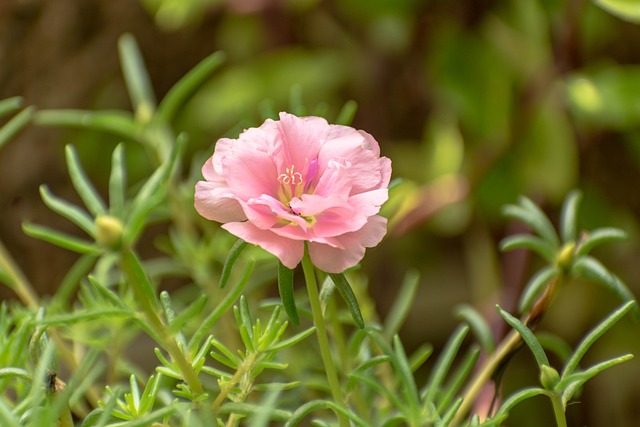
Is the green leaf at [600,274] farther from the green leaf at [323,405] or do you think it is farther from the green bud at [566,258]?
the green leaf at [323,405]

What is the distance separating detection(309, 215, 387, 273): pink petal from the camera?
338 millimetres

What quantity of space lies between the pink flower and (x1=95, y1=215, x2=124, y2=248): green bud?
5cm

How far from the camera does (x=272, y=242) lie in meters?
0.33

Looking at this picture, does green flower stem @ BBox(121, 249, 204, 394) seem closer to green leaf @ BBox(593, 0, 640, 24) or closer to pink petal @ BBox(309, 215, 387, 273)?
pink petal @ BBox(309, 215, 387, 273)

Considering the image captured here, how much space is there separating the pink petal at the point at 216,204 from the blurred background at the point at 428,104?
497mm

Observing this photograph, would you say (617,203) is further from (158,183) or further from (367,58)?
(158,183)

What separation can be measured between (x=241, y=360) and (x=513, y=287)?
1.60 ft

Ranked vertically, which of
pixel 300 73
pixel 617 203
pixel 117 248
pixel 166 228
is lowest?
pixel 166 228

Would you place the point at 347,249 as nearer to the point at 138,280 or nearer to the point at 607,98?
the point at 138,280

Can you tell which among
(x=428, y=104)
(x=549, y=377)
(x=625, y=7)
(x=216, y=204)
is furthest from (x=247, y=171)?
(x=428, y=104)

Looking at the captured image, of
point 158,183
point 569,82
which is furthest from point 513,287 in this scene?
point 158,183

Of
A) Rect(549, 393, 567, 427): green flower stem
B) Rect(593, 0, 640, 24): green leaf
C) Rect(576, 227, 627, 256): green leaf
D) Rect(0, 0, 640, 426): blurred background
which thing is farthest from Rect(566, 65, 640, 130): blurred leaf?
Rect(549, 393, 567, 427): green flower stem

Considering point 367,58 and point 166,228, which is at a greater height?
point 367,58

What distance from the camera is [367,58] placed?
1.14m
